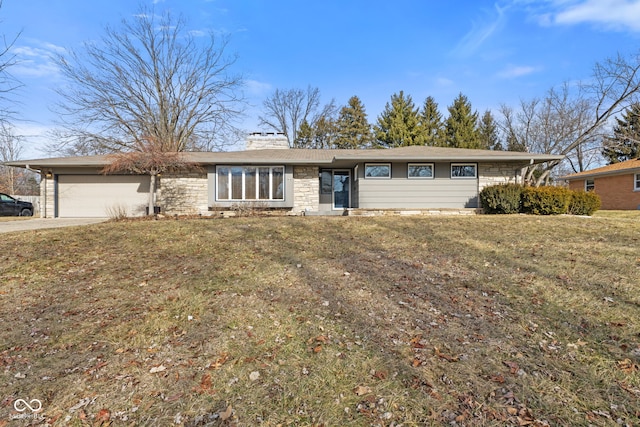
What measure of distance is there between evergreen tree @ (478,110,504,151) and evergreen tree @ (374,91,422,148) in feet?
23.4

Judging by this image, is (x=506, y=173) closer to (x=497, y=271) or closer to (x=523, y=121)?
(x=497, y=271)

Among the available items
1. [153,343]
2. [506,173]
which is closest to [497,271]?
[153,343]

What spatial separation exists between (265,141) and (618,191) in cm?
2080

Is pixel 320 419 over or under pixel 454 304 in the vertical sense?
under

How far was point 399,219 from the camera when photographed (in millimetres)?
9312

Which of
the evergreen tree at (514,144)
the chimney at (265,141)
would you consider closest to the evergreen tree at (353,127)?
the evergreen tree at (514,144)

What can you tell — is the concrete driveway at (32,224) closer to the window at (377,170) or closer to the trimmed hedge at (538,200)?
the window at (377,170)

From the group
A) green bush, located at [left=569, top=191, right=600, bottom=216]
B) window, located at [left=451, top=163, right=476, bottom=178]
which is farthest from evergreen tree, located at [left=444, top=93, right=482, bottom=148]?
green bush, located at [left=569, top=191, right=600, bottom=216]

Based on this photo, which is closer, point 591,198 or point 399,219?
point 399,219

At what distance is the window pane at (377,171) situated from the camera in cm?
1209

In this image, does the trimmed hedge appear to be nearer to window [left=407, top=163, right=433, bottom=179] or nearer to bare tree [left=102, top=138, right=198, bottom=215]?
window [left=407, top=163, right=433, bottom=179]

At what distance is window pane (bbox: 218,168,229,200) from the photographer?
490 inches

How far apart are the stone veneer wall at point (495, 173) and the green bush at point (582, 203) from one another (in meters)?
2.06

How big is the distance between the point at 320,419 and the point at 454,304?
2.20 metres
